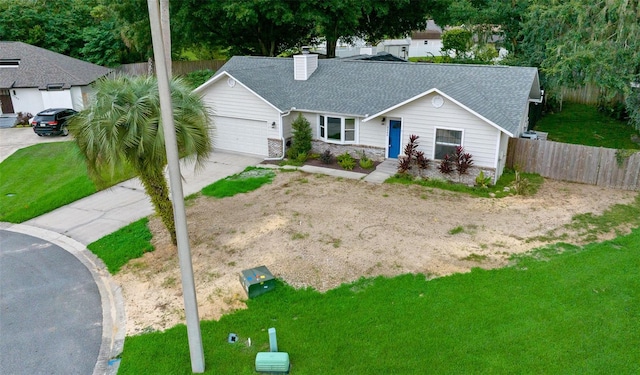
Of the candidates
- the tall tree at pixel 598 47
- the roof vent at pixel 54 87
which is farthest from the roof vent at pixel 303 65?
the roof vent at pixel 54 87

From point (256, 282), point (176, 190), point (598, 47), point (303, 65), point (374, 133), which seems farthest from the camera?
point (303, 65)

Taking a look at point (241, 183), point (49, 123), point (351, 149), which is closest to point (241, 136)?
point (241, 183)

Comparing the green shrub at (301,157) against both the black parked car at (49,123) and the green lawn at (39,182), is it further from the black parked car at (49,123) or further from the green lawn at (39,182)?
the black parked car at (49,123)

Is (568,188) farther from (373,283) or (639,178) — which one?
(373,283)

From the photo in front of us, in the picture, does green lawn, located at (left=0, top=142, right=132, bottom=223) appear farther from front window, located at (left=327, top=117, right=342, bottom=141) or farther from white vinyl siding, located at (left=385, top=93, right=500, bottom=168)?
white vinyl siding, located at (left=385, top=93, right=500, bottom=168)

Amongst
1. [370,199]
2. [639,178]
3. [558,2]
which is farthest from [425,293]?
[558,2]

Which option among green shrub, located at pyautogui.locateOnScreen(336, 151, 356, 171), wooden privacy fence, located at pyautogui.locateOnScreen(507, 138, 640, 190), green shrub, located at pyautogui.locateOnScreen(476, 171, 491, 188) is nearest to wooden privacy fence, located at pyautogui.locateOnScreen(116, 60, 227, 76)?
green shrub, located at pyautogui.locateOnScreen(336, 151, 356, 171)

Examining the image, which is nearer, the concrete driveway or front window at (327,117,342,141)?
front window at (327,117,342,141)

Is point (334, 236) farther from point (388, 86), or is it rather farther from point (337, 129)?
point (388, 86)
